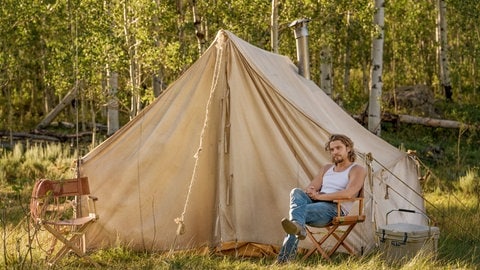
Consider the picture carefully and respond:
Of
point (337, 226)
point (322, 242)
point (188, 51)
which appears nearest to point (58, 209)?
point (322, 242)

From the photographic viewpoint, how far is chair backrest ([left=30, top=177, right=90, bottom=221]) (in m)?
7.35

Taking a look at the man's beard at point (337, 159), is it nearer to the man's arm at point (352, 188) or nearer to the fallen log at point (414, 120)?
the man's arm at point (352, 188)

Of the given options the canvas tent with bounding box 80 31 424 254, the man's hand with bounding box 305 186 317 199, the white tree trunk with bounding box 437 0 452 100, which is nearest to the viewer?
the man's hand with bounding box 305 186 317 199

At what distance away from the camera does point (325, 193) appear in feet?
25.0

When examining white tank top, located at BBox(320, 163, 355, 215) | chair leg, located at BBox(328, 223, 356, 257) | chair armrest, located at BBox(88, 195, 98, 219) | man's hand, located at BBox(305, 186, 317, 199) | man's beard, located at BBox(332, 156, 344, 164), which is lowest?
chair leg, located at BBox(328, 223, 356, 257)

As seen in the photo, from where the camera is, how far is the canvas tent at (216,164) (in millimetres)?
8117

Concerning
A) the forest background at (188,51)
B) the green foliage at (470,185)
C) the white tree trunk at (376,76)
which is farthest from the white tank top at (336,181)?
the white tree trunk at (376,76)

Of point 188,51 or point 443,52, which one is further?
point 443,52

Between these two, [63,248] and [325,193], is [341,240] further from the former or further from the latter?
[63,248]

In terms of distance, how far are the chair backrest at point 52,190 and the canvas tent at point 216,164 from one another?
0.69m

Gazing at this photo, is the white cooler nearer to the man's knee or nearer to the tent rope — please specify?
the man's knee

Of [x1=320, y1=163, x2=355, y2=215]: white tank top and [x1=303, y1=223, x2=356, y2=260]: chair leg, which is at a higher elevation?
[x1=320, y1=163, x2=355, y2=215]: white tank top

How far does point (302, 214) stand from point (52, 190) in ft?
7.13

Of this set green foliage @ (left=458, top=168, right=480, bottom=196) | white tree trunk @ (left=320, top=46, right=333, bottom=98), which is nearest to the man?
green foliage @ (left=458, top=168, right=480, bottom=196)
